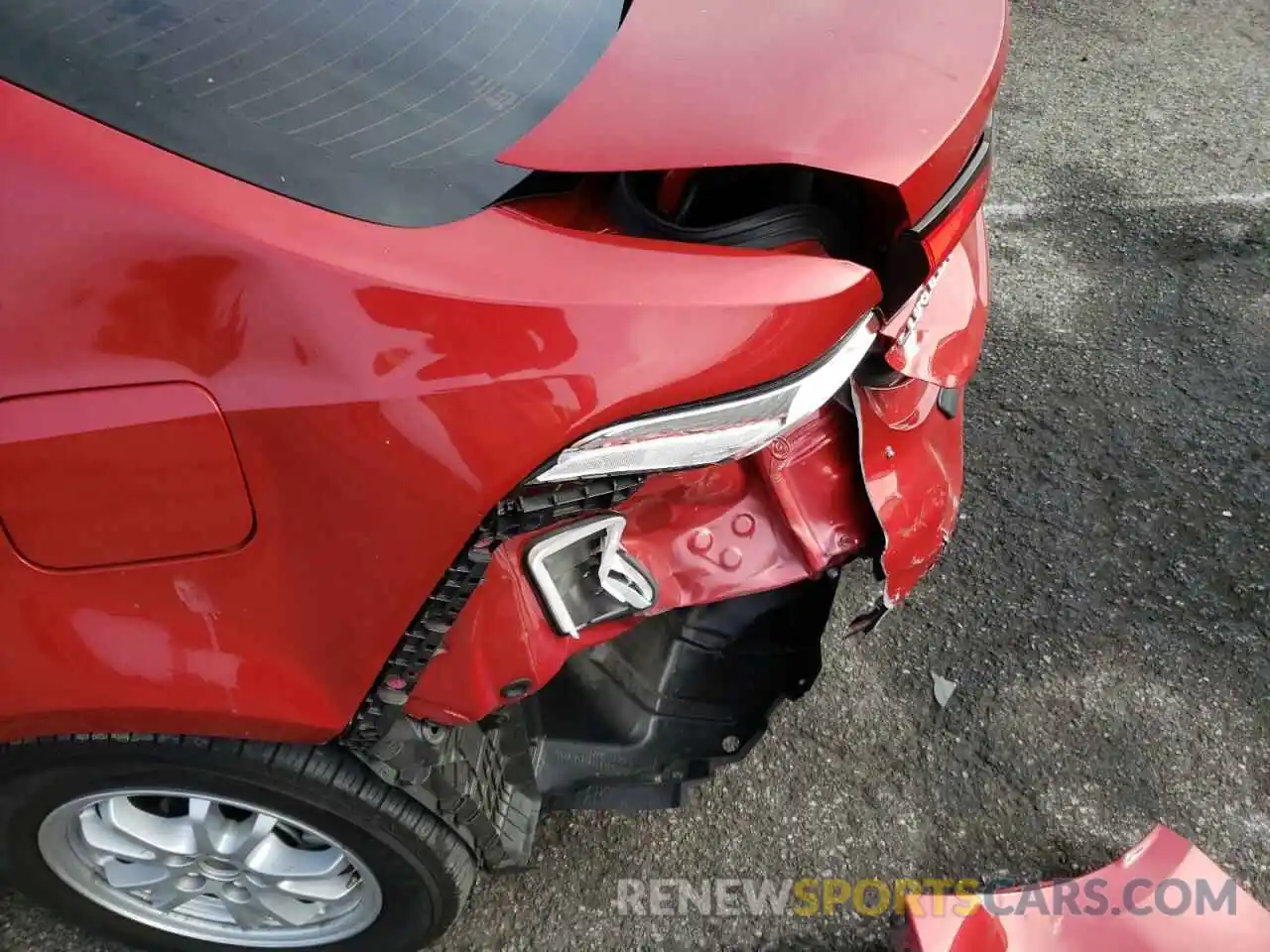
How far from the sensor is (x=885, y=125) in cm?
121

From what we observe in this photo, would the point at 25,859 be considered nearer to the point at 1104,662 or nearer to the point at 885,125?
the point at 885,125

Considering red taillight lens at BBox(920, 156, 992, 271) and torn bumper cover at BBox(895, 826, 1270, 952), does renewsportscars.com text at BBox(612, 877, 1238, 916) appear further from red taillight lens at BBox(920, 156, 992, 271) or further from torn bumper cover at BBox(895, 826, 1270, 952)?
red taillight lens at BBox(920, 156, 992, 271)

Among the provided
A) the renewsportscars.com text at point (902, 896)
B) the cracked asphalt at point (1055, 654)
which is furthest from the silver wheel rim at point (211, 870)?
the renewsportscars.com text at point (902, 896)

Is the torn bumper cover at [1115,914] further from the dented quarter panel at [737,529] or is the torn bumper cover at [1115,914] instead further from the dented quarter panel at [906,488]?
the dented quarter panel at [737,529]

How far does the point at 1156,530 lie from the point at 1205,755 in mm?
693

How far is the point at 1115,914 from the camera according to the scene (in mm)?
1887

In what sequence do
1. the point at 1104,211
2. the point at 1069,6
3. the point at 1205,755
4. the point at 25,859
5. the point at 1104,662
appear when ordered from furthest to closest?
the point at 1069,6
the point at 1104,211
the point at 1104,662
the point at 1205,755
the point at 25,859

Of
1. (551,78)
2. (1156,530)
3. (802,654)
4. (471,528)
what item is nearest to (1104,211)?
(1156,530)

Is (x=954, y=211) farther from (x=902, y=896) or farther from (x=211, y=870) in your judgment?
(x=211, y=870)

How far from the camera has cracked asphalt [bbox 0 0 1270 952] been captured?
2012mm

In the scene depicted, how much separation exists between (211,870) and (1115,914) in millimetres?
1722

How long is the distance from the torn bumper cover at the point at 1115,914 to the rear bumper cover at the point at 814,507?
2.16ft

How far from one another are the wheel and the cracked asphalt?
244 mm

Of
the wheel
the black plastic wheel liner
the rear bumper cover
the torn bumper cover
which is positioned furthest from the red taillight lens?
the torn bumper cover
